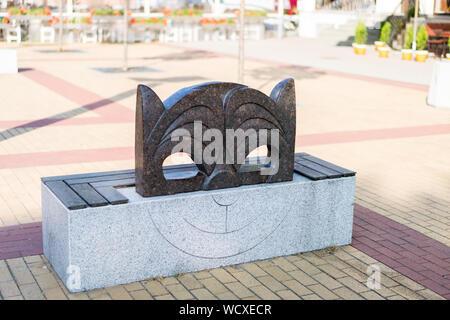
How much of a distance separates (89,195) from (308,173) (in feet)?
6.38

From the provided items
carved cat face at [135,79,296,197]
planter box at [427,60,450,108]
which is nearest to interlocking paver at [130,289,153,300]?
carved cat face at [135,79,296,197]

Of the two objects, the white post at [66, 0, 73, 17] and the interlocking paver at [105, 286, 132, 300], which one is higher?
the white post at [66, 0, 73, 17]

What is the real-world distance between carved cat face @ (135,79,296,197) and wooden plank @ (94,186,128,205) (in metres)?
0.19

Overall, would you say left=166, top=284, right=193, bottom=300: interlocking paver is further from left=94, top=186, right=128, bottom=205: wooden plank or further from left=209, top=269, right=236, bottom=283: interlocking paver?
left=94, top=186, right=128, bottom=205: wooden plank

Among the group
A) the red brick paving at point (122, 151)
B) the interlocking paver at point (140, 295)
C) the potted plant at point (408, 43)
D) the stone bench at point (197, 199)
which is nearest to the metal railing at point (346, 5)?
the potted plant at point (408, 43)

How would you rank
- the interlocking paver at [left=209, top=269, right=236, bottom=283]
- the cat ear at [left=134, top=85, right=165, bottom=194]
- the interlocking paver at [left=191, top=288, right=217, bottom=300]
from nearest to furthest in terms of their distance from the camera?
the interlocking paver at [left=191, top=288, right=217, bottom=300] → the cat ear at [left=134, top=85, right=165, bottom=194] → the interlocking paver at [left=209, top=269, right=236, bottom=283]

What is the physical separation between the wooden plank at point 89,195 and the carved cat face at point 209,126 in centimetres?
35

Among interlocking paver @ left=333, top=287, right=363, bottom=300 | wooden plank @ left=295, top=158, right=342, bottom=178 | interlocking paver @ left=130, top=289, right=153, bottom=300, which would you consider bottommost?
interlocking paver @ left=333, top=287, right=363, bottom=300

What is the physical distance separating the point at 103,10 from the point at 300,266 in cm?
2682

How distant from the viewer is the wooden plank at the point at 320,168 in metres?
5.71

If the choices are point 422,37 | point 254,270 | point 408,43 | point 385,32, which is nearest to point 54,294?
point 254,270

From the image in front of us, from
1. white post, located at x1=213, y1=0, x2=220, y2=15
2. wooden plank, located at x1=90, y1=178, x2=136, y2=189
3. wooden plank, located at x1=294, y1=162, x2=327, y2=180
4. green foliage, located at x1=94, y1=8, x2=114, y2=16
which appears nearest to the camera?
wooden plank, located at x1=90, y1=178, x2=136, y2=189

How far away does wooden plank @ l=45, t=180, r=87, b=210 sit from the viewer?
469 centimetres

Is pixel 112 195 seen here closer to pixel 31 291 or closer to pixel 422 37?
pixel 31 291
